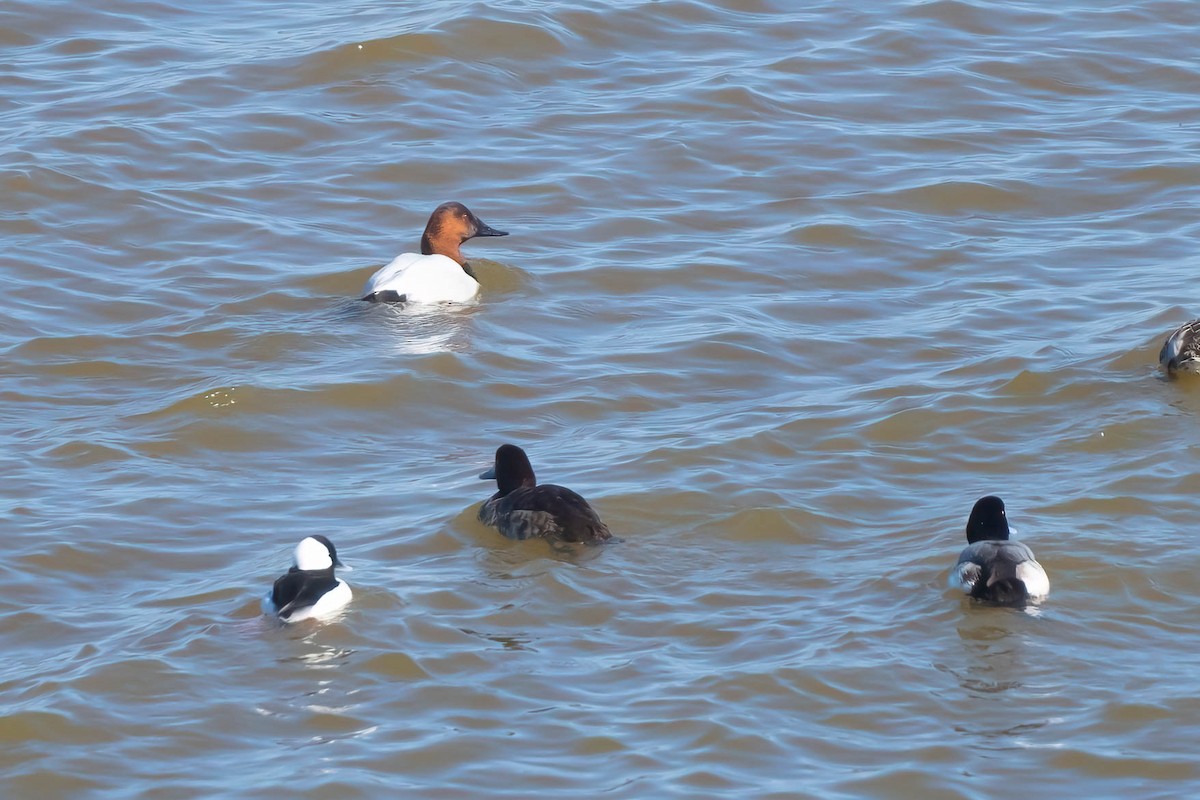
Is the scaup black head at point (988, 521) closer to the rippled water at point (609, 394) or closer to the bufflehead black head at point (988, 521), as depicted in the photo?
the bufflehead black head at point (988, 521)

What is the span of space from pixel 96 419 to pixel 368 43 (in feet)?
22.9

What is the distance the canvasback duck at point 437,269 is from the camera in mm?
11203

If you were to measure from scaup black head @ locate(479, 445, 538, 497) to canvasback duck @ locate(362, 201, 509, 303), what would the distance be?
3102 millimetres

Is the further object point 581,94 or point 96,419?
point 581,94

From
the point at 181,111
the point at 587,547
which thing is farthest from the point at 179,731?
the point at 181,111

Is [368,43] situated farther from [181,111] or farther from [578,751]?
[578,751]

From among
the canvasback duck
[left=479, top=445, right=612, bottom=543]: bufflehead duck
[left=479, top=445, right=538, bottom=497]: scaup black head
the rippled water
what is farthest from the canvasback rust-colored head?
[left=479, top=445, right=612, bottom=543]: bufflehead duck

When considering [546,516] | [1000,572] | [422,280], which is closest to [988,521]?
[1000,572]

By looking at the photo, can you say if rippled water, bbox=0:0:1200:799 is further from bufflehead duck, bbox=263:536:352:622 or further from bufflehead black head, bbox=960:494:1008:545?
bufflehead black head, bbox=960:494:1008:545

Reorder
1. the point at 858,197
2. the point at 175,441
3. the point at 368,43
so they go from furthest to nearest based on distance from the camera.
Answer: the point at 368,43 → the point at 858,197 → the point at 175,441

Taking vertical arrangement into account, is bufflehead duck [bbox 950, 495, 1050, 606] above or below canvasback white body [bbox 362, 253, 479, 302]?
below

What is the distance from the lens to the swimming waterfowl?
9.24 m

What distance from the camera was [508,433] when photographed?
9359 mm

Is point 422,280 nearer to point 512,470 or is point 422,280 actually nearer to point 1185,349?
point 512,470
